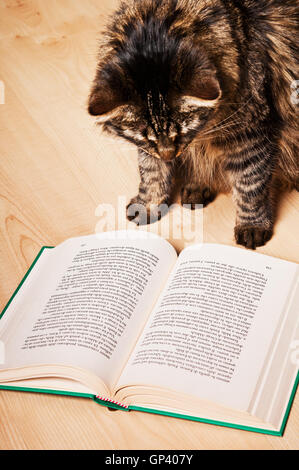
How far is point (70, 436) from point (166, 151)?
Answer: 0.51 metres

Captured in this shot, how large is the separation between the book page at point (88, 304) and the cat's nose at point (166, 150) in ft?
0.60

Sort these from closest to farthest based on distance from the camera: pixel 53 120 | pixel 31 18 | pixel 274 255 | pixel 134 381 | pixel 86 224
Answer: pixel 134 381 → pixel 274 255 → pixel 86 224 → pixel 53 120 → pixel 31 18

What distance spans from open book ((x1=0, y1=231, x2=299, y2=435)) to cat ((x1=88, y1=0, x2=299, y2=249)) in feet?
0.57

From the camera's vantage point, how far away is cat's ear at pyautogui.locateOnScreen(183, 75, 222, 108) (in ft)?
2.71

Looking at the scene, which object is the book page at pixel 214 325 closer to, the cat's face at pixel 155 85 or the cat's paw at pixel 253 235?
the cat's paw at pixel 253 235

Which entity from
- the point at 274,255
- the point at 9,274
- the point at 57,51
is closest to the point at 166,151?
the point at 274,255

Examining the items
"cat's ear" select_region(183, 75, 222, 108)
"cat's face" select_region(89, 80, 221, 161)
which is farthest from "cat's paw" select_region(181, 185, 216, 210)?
"cat's ear" select_region(183, 75, 222, 108)

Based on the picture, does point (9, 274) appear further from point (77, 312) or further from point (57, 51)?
point (57, 51)

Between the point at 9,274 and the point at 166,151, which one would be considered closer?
the point at 166,151

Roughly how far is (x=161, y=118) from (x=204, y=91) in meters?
0.09

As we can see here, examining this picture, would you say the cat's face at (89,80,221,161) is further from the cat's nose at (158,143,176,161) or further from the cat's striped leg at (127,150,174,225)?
the cat's striped leg at (127,150,174,225)

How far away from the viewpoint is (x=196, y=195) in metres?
1.20

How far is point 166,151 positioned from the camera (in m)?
0.93

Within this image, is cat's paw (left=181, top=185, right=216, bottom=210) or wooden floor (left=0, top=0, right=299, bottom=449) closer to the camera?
wooden floor (left=0, top=0, right=299, bottom=449)
